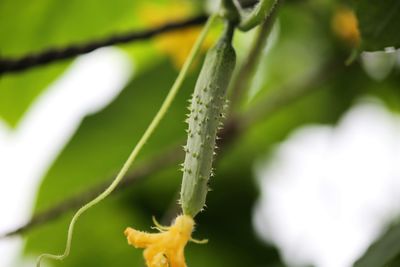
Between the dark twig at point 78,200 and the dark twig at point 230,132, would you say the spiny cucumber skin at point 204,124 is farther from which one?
the dark twig at point 230,132

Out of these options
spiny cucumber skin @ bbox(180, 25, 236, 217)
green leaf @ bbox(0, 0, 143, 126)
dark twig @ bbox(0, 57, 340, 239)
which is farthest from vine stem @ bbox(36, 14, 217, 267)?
green leaf @ bbox(0, 0, 143, 126)

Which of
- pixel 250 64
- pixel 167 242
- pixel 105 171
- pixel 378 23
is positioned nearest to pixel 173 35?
pixel 250 64

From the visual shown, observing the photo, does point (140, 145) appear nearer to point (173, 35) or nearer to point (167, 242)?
point (167, 242)

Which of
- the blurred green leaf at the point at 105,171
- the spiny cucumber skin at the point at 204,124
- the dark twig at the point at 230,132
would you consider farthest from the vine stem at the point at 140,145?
the blurred green leaf at the point at 105,171

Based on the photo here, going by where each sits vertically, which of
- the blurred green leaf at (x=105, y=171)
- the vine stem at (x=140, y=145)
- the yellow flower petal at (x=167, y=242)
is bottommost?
the blurred green leaf at (x=105, y=171)

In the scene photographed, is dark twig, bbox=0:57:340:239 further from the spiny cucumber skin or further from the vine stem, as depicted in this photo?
the spiny cucumber skin
